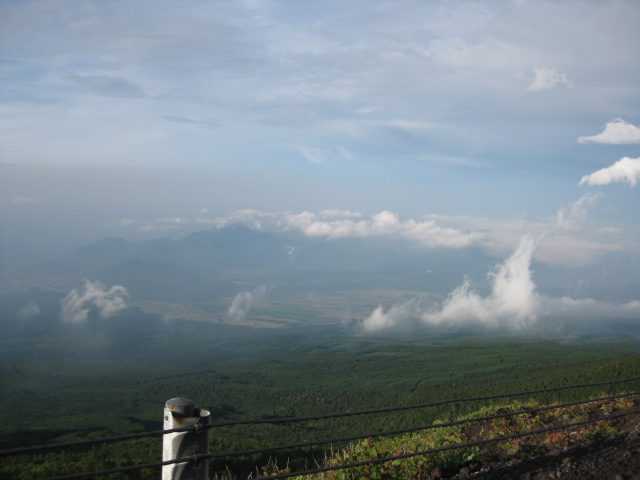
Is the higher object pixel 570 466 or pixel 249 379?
pixel 570 466

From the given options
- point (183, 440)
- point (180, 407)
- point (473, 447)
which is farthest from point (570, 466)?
point (180, 407)

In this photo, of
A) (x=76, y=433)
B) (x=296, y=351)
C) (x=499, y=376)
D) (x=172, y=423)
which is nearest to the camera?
(x=172, y=423)

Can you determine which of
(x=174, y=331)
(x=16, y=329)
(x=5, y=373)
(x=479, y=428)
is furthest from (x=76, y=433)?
(x=16, y=329)

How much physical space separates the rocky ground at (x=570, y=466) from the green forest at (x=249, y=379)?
492 inches

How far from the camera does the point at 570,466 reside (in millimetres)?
6938

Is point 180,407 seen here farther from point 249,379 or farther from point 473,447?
point 249,379

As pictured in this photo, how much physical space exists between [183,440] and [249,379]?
87606 mm

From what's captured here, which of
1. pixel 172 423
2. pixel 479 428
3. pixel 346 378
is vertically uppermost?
pixel 172 423

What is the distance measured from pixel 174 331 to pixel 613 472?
518ft

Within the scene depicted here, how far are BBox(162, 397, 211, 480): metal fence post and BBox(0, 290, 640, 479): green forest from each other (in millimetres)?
14447

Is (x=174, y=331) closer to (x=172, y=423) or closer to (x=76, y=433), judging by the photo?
(x=76, y=433)

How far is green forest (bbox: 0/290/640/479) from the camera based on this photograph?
4011 cm

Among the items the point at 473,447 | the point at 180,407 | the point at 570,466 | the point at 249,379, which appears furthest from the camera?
the point at 249,379

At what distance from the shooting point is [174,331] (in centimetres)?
15462
